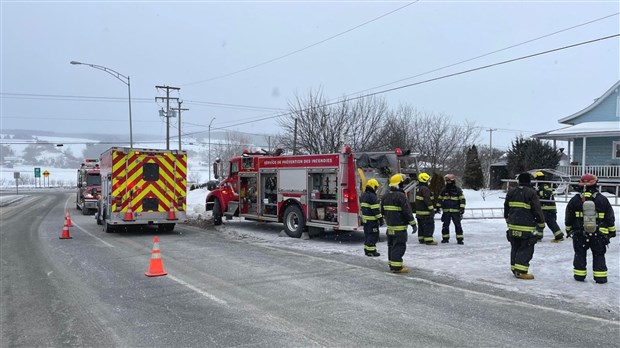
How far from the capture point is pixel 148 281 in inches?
298

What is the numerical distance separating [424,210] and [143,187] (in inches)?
327

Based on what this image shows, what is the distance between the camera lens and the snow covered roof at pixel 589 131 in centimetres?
2540

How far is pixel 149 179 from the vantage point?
14.3 meters

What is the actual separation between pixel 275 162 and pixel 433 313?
867 cm

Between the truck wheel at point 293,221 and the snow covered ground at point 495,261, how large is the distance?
283 mm

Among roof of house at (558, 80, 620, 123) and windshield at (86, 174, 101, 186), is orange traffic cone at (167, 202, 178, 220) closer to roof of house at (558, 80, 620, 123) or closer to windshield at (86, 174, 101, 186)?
windshield at (86, 174, 101, 186)

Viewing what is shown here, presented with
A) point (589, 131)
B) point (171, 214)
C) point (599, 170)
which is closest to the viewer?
point (171, 214)

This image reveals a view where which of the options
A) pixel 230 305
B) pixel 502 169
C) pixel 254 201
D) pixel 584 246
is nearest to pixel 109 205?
pixel 254 201

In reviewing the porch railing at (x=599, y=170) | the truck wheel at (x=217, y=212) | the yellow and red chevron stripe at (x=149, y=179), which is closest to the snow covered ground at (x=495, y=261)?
the truck wheel at (x=217, y=212)

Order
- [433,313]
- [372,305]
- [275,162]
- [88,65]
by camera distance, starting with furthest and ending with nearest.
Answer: [88,65], [275,162], [372,305], [433,313]

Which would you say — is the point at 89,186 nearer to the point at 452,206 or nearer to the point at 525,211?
the point at 452,206

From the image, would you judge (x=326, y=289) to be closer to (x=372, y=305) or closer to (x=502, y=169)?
(x=372, y=305)

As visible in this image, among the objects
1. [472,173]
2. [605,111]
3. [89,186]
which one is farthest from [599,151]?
[89,186]

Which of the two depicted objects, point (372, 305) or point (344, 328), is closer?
point (344, 328)
